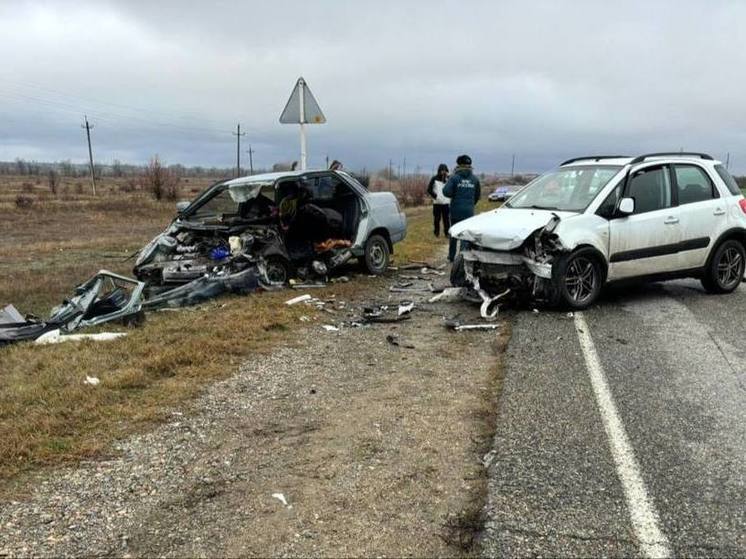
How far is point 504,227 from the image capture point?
736cm

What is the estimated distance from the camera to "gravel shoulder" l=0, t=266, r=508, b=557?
2840 mm

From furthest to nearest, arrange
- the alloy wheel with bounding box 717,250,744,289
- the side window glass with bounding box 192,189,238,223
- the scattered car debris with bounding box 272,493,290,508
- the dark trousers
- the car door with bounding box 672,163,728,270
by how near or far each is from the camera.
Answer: the dark trousers
the side window glass with bounding box 192,189,238,223
the alloy wheel with bounding box 717,250,744,289
the car door with bounding box 672,163,728,270
the scattered car debris with bounding box 272,493,290,508

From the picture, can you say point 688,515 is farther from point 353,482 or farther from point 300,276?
point 300,276

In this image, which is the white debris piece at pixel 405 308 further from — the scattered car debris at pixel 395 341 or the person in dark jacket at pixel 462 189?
the person in dark jacket at pixel 462 189

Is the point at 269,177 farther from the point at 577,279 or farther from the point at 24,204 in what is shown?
the point at 24,204

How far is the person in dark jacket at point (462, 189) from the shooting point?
10891 millimetres

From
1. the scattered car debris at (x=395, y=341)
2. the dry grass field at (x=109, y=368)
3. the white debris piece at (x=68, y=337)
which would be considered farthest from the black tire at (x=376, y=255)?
the white debris piece at (x=68, y=337)

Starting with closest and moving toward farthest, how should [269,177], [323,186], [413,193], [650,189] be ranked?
[650,189] < [269,177] < [323,186] < [413,193]

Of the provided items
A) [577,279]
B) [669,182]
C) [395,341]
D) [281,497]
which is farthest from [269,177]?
[281,497]

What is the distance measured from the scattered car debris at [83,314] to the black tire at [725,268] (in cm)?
720

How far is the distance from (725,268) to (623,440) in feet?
18.5

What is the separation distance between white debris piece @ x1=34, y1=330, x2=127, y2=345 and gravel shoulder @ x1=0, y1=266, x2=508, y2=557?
173 centimetres

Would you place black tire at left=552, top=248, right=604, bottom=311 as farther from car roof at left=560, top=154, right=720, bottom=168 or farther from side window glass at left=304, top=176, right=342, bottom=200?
side window glass at left=304, top=176, right=342, bottom=200

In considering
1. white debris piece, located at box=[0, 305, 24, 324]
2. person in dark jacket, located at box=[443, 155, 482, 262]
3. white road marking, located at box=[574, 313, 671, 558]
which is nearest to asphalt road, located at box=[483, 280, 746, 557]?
white road marking, located at box=[574, 313, 671, 558]
